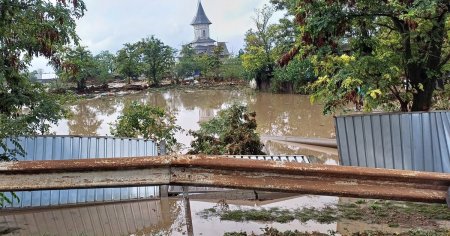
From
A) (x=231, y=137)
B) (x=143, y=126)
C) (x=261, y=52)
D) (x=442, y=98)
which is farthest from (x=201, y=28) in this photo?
(x=231, y=137)

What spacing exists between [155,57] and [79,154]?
4037 cm

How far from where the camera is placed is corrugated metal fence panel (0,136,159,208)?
17.8ft

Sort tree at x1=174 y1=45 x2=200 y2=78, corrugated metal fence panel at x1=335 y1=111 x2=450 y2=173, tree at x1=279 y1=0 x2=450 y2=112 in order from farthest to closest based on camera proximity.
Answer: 1. tree at x1=174 y1=45 x2=200 y2=78
2. tree at x1=279 y1=0 x2=450 y2=112
3. corrugated metal fence panel at x1=335 y1=111 x2=450 y2=173

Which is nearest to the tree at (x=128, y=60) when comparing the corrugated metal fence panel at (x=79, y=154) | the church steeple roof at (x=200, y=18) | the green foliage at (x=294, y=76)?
the green foliage at (x=294, y=76)

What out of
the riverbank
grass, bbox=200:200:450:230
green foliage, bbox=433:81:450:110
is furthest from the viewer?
the riverbank

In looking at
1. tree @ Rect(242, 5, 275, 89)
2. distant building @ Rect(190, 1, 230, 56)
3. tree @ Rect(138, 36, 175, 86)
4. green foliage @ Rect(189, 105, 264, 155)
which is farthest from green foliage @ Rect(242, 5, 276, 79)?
distant building @ Rect(190, 1, 230, 56)

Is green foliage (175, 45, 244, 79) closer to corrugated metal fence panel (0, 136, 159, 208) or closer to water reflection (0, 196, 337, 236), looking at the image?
corrugated metal fence panel (0, 136, 159, 208)

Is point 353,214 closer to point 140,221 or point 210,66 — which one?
point 140,221

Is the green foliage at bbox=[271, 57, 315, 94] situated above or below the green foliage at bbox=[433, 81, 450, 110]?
above

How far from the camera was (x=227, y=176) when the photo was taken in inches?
87.9

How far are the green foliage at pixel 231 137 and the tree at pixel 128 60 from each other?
36182 millimetres

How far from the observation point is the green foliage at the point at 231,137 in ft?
36.7

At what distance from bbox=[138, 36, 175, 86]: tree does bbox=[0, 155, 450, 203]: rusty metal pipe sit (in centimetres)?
4444

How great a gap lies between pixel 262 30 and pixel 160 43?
553 inches
